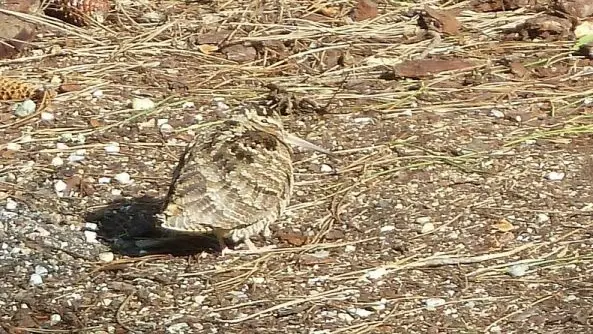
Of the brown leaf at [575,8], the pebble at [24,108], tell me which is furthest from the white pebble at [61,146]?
the brown leaf at [575,8]

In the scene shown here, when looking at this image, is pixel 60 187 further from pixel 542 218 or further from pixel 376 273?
pixel 542 218

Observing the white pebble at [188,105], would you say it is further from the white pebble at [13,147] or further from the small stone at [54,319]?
the small stone at [54,319]

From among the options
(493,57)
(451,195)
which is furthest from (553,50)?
A: (451,195)

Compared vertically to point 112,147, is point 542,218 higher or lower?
lower

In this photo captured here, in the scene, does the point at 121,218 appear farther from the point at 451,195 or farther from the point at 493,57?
the point at 493,57

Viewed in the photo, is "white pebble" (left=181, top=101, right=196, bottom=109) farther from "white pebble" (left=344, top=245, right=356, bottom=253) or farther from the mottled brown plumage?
"white pebble" (left=344, top=245, right=356, bottom=253)

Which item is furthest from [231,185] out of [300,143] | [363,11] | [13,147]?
[363,11]
